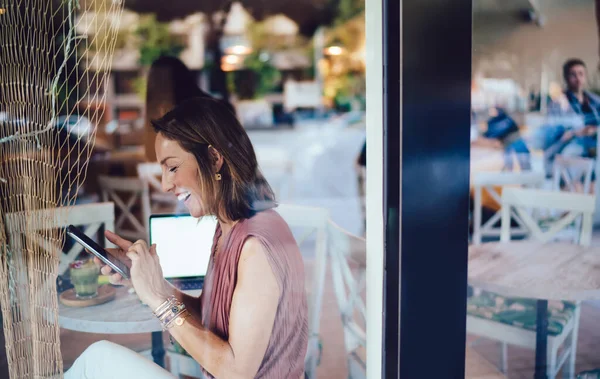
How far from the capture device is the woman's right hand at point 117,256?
4.19ft

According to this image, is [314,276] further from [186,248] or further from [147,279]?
[147,279]

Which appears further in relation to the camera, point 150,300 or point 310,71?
point 310,71

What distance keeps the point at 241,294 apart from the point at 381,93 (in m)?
0.58

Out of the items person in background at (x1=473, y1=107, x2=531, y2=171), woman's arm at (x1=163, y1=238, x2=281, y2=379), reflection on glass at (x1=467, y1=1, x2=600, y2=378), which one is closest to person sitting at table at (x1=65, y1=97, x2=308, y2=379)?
woman's arm at (x1=163, y1=238, x2=281, y2=379)

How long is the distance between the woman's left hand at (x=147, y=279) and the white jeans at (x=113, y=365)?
173mm

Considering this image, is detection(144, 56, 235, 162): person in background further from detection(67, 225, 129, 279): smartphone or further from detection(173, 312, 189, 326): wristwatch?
detection(173, 312, 189, 326): wristwatch

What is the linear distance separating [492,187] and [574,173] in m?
1.02

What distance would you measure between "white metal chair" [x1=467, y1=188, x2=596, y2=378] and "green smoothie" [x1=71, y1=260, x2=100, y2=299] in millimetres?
1125

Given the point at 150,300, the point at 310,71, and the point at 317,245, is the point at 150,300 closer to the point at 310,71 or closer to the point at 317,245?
the point at 317,245

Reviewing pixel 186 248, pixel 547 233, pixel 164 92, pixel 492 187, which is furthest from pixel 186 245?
pixel 492 187

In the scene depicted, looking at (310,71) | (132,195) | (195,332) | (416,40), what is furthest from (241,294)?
(310,71)

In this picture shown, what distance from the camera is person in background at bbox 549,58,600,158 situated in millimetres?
3760

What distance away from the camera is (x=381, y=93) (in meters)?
1.11

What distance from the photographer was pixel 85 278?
144cm
